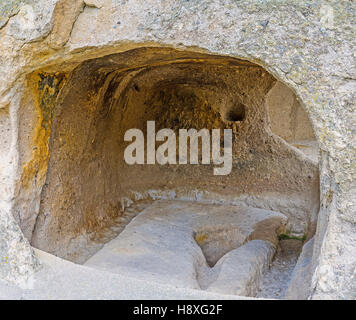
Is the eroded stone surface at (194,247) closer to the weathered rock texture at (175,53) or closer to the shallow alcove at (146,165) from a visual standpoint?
the shallow alcove at (146,165)

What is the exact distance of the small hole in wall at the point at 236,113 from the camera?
12.7ft

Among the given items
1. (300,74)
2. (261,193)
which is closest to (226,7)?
(300,74)

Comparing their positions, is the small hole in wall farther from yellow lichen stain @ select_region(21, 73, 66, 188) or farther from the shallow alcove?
yellow lichen stain @ select_region(21, 73, 66, 188)

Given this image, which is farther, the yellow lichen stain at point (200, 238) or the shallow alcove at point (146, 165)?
the yellow lichen stain at point (200, 238)

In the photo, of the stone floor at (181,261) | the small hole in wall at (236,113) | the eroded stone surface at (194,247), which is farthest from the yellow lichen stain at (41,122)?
the small hole in wall at (236,113)

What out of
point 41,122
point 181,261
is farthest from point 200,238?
point 41,122

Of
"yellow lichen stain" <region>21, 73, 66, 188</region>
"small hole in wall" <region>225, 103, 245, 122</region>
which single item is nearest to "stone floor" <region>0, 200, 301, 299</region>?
"yellow lichen stain" <region>21, 73, 66, 188</region>

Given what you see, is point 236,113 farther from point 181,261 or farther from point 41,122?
point 41,122

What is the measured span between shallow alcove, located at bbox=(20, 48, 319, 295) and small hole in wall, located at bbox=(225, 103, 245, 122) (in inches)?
0.4

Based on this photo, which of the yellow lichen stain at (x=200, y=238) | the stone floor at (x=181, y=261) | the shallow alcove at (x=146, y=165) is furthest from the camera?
the yellow lichen stain at (x=200, y=238)

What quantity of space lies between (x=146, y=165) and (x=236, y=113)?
108 centimetres

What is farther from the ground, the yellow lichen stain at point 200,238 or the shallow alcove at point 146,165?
the shallow alcove at point 146,165

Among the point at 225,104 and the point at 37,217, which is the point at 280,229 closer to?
the point at 225,104

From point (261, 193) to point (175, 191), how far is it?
909mm
